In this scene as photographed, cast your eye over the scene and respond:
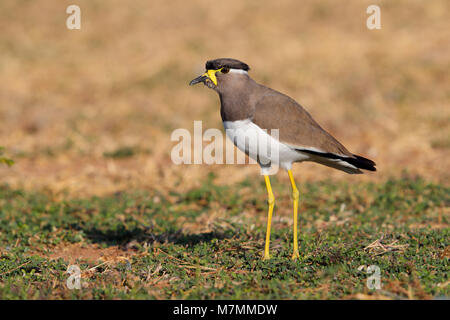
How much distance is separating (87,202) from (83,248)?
5.64ft

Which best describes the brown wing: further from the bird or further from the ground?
the ground

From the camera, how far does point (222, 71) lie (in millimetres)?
5246

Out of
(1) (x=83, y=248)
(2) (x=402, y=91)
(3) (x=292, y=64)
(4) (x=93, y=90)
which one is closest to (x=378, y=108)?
(2) (x=402, y=91)

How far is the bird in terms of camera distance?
5039 millimetres

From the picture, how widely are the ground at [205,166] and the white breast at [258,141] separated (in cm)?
90

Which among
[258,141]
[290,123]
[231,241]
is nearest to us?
[258,141]

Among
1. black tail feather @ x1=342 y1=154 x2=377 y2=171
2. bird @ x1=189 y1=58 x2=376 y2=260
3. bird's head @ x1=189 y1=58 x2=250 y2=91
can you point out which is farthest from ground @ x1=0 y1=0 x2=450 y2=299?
bird's head @ x1=189 y1=58 x2=250 y2=91

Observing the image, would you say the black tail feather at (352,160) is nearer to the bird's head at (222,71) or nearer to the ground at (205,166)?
the ground at (205,166)

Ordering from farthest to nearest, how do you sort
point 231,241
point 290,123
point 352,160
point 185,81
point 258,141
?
point 185,81 → point 231,241 → point 352,160 → point 290,123 → point 258,141

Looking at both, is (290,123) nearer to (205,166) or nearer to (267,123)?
(267,123)

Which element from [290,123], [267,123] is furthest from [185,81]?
[267,123]

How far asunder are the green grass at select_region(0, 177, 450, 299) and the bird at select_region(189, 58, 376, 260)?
56 cm

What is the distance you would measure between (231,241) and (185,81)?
356 inches

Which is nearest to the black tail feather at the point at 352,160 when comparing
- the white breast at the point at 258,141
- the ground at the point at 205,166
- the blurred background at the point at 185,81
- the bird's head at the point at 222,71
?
the white breast at the point at 258,141
